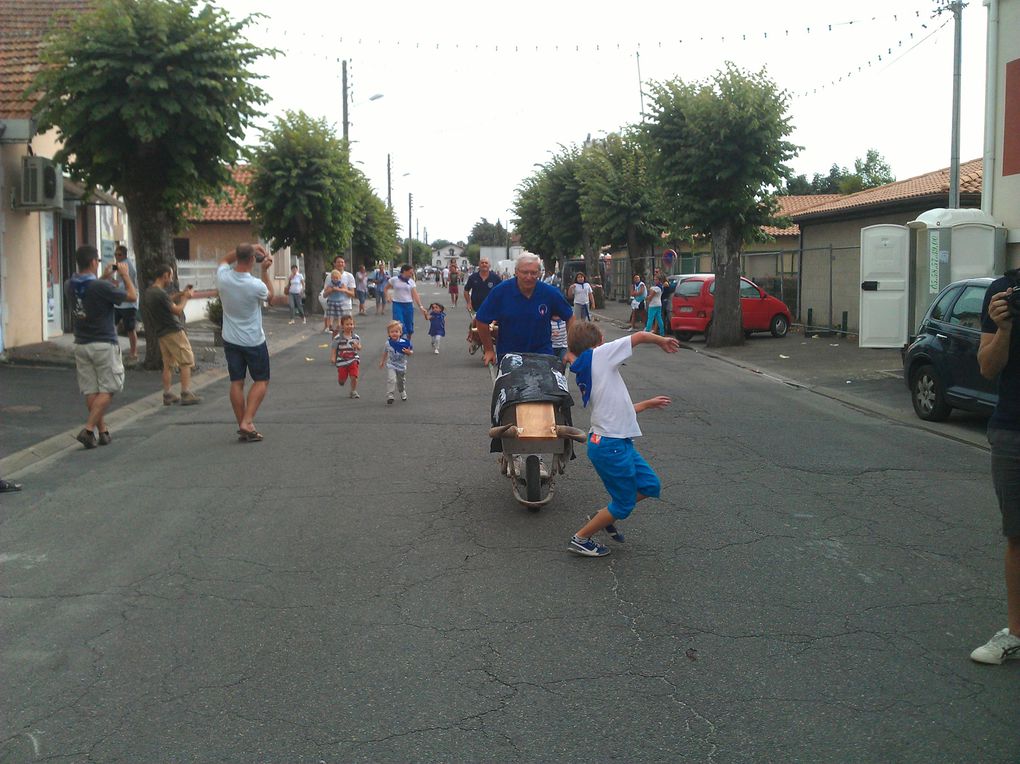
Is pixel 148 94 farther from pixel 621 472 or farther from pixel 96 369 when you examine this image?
pixel 621 472

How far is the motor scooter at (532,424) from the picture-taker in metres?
7.30

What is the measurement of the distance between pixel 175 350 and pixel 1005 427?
35.8ft

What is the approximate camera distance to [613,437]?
255 inches

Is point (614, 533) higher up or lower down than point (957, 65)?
lower down

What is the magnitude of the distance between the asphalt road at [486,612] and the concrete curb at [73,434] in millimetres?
473

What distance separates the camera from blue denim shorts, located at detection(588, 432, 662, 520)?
6438 mm

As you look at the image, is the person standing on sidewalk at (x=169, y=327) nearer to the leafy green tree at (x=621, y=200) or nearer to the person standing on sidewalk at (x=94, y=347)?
the person standing on sidewalk at (x=94, y=347)

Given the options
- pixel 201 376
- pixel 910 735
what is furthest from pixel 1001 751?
pixel 201 376

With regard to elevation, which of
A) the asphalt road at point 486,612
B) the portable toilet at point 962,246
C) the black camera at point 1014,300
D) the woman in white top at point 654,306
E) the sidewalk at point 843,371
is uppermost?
the portable toilet at point 962,246

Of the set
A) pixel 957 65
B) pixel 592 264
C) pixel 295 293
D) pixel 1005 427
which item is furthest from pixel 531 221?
pixel 1005 427

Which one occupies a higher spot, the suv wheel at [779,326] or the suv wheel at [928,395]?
the suv wheel at [779,326]

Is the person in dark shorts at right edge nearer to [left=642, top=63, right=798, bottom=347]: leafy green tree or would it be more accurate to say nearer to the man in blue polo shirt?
the man in blue polo shirt

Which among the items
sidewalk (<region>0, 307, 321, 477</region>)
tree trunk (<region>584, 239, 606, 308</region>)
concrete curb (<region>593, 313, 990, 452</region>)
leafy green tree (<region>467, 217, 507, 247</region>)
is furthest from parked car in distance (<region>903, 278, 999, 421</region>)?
leafy green tree (<region>467, 217, 507, 247</region>)

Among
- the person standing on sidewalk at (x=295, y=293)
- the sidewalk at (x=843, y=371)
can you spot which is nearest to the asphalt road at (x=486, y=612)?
the sidewalk at (x=843, y=371)
